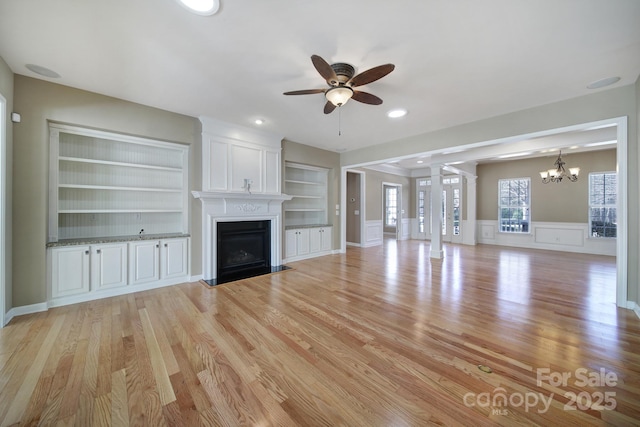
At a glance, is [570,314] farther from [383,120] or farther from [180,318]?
[180,318]

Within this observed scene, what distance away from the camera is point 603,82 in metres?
2.82

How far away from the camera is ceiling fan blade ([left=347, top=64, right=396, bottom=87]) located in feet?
6.75

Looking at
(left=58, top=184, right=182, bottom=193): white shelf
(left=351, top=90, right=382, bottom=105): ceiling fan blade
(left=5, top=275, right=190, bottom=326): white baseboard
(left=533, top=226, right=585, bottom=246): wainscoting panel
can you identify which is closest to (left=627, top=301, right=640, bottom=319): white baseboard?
(left=351, top=90, right=382, bottom=105): ceiling fan blade

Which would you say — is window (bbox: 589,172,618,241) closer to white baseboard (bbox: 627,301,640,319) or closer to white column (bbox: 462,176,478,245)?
white column (bbox: 462,176,478,245)

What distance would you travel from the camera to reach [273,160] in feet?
16.1

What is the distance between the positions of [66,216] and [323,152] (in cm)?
478

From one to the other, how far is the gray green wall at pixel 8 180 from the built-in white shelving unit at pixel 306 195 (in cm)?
413

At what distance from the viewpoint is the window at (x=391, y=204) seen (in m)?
9.54

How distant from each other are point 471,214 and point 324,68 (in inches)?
→ 312

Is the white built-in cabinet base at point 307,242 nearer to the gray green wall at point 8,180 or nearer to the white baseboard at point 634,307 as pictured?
the gray green wall at point 8,180

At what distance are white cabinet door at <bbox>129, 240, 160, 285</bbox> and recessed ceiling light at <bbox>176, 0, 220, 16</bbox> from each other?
3.07 metres

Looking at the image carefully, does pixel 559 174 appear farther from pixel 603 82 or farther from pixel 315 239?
pixel 315 239

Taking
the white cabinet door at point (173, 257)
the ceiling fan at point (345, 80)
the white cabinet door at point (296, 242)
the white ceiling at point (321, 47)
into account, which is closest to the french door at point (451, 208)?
the white cabinet door at point (296, 242)

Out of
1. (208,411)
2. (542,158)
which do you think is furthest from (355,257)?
(542,158)
